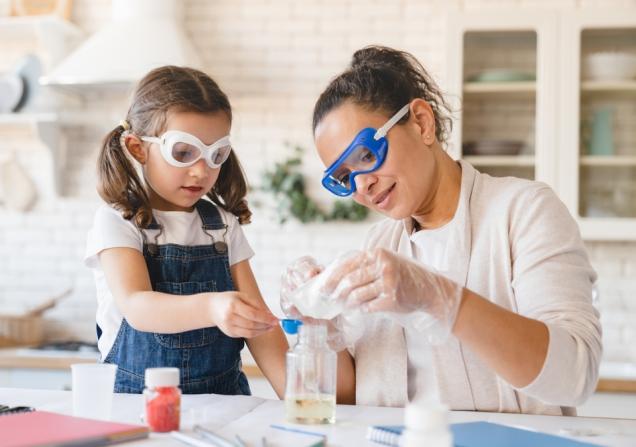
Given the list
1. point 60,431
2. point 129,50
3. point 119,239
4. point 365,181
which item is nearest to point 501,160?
point 129,50

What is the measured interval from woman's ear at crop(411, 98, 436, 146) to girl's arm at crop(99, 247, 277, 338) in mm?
614

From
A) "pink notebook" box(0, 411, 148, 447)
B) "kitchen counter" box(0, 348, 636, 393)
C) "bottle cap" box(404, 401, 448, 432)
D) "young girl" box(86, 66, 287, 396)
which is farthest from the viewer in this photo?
"kitchen counter" box(0, 348, 636, 393)

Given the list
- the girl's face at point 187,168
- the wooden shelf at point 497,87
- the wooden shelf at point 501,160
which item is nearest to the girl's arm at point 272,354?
the girl's face at point 187,168

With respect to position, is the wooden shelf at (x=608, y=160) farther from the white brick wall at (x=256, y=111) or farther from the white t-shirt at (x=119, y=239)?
the white t-shirt at (x=119, y=239)

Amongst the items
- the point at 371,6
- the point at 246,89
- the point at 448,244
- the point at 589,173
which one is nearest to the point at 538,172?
the point at 589,173

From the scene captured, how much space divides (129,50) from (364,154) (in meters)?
2.29

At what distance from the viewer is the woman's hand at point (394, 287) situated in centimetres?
143

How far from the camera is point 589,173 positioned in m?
3.85

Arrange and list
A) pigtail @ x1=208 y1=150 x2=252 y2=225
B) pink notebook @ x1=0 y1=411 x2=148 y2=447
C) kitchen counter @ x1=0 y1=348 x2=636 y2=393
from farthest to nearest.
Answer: kitchen counter @ x1=0 y1=348 x2=636 y2=393 < pigtail @ x1=208 y1=150 x2=252 y2=225 < pink notebook @ x1=0 y1=411 x2=148 y2=447

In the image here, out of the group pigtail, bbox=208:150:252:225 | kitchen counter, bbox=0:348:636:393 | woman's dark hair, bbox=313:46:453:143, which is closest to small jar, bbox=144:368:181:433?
woman's dark hair, bbox=313:46:453:143

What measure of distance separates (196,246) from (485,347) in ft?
2.89

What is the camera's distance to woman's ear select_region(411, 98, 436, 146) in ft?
6.22

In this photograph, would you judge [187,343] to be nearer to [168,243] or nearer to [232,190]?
[168,243]

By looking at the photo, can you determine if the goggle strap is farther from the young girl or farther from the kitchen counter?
the kitchen counter
